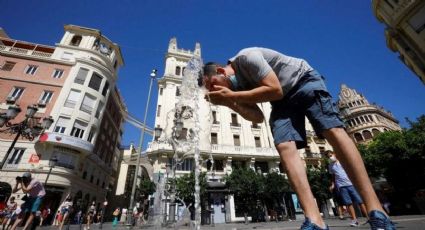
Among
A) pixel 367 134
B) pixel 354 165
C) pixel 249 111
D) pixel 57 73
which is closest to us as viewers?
pixel 354 165

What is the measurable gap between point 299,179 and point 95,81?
28.9 metres

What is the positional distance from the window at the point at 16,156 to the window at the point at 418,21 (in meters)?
35.8

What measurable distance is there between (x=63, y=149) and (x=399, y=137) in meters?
35.5

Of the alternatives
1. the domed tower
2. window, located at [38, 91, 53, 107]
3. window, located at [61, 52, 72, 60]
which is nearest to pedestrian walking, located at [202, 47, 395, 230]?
window, located at [38, 91, 53, 107]

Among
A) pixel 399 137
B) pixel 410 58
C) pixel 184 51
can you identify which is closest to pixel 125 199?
pixel 184 51

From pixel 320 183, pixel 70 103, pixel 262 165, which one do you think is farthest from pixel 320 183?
pixel 70 103

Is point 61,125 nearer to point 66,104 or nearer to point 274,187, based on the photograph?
point 66,104

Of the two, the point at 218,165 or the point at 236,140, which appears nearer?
the point at 218,165

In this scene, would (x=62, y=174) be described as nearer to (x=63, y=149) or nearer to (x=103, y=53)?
(x=63, y=149)

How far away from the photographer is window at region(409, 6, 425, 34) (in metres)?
17.2

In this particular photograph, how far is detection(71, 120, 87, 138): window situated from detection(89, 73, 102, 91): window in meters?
4.84

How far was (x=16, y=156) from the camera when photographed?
19.7 metres

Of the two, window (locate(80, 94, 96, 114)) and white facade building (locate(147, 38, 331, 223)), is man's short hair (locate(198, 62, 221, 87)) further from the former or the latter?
window (locate(80, 94, 96, 114))

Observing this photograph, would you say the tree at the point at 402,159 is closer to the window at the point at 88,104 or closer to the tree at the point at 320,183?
the tree at the point at 320,183
